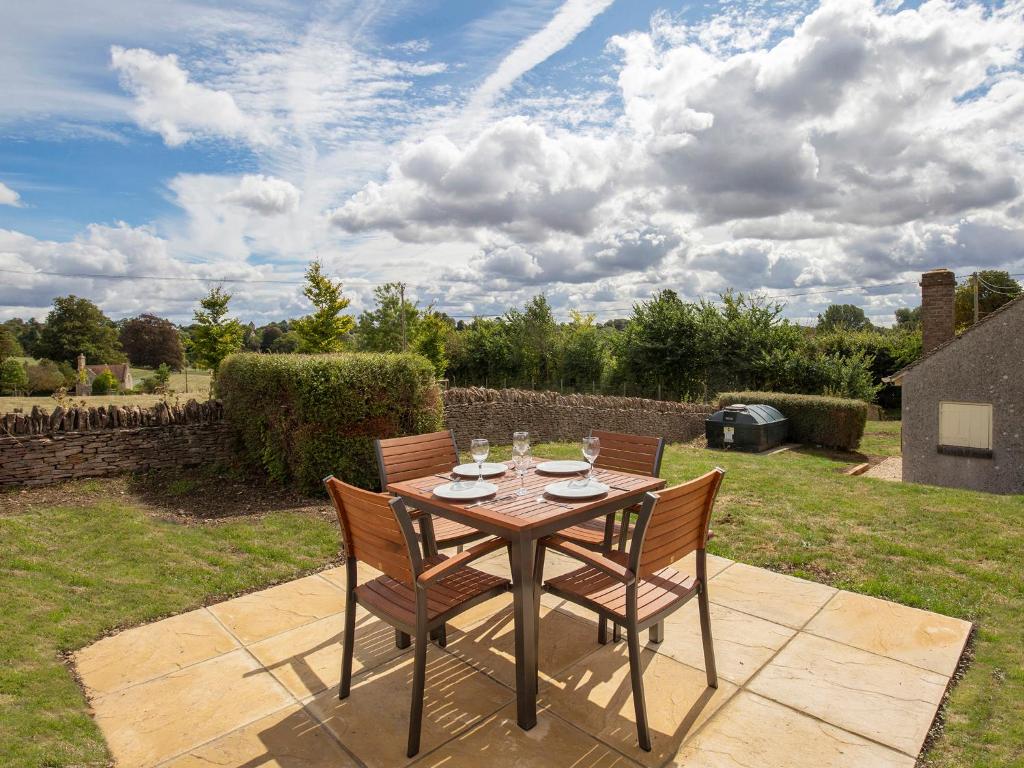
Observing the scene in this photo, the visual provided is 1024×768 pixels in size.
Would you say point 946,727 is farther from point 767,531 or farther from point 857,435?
point 857,435

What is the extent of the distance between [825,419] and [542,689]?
16.0 m

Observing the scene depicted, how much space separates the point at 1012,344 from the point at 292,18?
14.2 metres

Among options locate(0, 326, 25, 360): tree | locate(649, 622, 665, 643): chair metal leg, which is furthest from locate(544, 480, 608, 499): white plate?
locate(0, 326, 25, 360): tree

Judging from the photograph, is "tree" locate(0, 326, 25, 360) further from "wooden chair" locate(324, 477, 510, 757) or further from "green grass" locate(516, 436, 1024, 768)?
"green grass" locate(516, 436, 1024, 768)

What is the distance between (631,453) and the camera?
3.81 m

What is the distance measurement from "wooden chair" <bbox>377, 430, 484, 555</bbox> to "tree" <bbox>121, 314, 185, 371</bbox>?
5606 centimetres

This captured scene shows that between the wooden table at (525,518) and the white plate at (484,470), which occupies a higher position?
the white plate at (484,470)

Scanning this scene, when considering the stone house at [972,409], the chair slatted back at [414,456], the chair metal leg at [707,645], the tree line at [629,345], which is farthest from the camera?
the tree line at [629,345]

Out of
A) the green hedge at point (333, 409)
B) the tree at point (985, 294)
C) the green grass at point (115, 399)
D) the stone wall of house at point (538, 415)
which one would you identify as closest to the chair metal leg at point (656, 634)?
the green hedge at point (333, 409)

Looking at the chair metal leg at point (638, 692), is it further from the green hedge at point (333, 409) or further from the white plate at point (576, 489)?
the green hedge at point (333, 409)

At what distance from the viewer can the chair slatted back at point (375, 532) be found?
2.21m

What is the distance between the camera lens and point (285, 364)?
6.48 m

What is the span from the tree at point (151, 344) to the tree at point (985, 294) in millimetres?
63066

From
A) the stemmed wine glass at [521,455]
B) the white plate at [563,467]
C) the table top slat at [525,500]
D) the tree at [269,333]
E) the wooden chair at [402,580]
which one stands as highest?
the tree at [269,333]
